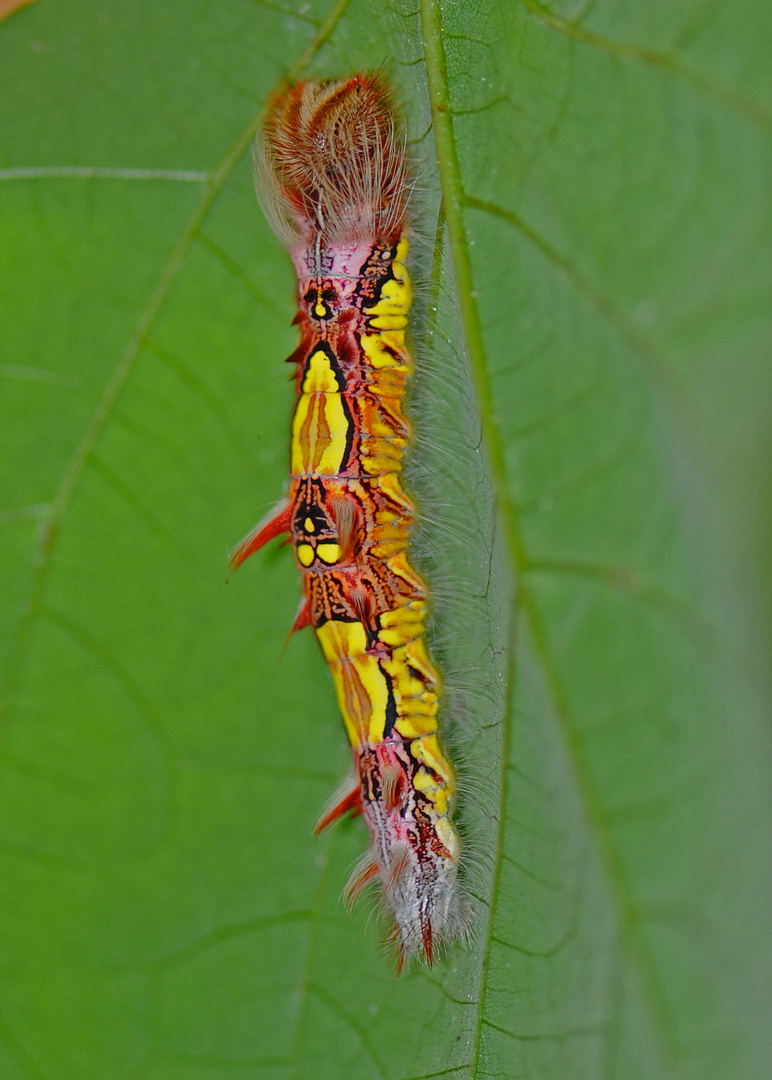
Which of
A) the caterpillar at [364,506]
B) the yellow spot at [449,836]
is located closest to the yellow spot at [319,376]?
the caterpillar at [364,506]

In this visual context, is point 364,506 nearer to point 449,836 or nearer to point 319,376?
point 319,376

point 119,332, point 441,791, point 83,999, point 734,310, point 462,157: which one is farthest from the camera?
point 734,310

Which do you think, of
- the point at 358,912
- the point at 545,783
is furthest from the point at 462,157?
the point at 358,912

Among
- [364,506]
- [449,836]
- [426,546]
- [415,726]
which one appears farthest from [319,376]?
[449,836]

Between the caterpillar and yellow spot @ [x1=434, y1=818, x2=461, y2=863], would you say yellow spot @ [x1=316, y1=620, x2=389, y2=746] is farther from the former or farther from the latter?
yellow spot @ [x1=434, y1=818, x2=461, y2=863]

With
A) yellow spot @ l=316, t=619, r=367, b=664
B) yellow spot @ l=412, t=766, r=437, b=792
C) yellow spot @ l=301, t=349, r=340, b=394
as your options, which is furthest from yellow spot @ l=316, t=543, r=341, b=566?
yellow spot @ l=412, t=766, r=437, b=792

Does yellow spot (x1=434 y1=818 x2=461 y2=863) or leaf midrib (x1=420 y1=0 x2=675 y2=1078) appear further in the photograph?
yellow spot (x1=434 y1=818 x2=461 y2=863)

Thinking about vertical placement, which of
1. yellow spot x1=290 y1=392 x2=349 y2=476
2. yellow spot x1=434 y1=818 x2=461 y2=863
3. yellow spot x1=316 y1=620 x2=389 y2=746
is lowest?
yellow spot x1=434 y1=818 x2=461 y2=863

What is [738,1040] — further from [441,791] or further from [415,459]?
[415,459]

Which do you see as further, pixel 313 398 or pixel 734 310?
pixel 734 310
